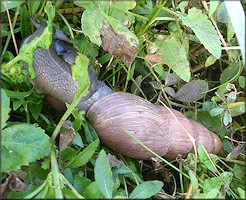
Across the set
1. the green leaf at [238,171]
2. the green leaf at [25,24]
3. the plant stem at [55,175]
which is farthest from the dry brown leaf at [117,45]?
the green leaf at [238,171]

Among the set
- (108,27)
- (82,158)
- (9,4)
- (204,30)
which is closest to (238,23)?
(204,30)

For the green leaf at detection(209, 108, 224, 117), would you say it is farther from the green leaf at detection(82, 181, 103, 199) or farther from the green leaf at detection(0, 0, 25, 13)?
the green leaf at detection(0, 0, 25, 13)

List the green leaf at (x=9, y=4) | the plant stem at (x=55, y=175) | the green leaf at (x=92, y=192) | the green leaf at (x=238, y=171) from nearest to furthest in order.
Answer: the plant stem at (x=55, y=175), the green leaf at (x=92, y=192), the green leaf at (x=9, y=4), the green leaf at (x=238, y=171)

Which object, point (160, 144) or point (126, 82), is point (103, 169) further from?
point (126, 82)

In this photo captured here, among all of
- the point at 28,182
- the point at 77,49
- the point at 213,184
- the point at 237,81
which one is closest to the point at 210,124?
the point at 237,81

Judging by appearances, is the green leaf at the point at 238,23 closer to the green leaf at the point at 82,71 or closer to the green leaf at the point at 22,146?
the green leaf at the point at 82,71
